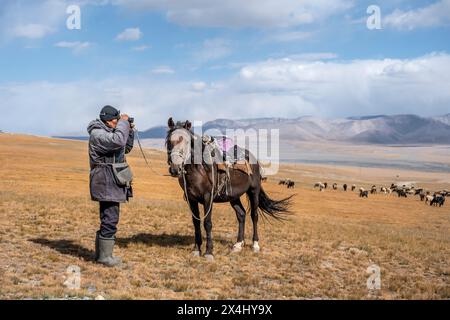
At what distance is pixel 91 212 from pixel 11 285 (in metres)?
8.97

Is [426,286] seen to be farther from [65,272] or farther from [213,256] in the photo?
[65,272]

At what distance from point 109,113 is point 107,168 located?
43.9 inches

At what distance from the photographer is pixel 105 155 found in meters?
9.35

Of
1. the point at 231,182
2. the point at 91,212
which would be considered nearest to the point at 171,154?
the point at 231,182

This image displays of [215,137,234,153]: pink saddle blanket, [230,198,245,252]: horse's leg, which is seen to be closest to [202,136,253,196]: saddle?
[215,137,234,153]: pink saddle blanket

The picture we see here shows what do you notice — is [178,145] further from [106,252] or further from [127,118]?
[106,252]

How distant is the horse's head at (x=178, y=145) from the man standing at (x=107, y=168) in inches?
40.4

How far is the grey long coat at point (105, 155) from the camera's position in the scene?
9.05 m

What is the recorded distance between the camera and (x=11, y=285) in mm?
7621

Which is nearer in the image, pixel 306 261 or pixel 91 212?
pixel 306 261

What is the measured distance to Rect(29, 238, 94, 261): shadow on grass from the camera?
1034 cm

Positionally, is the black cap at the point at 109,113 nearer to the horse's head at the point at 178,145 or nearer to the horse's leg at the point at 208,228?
the horse's head at the point at 178,145

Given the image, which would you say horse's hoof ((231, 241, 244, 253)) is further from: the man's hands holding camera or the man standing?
the man's hands holding camera

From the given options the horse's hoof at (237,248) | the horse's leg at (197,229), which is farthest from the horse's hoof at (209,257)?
the horse's hoof at (237,248)
